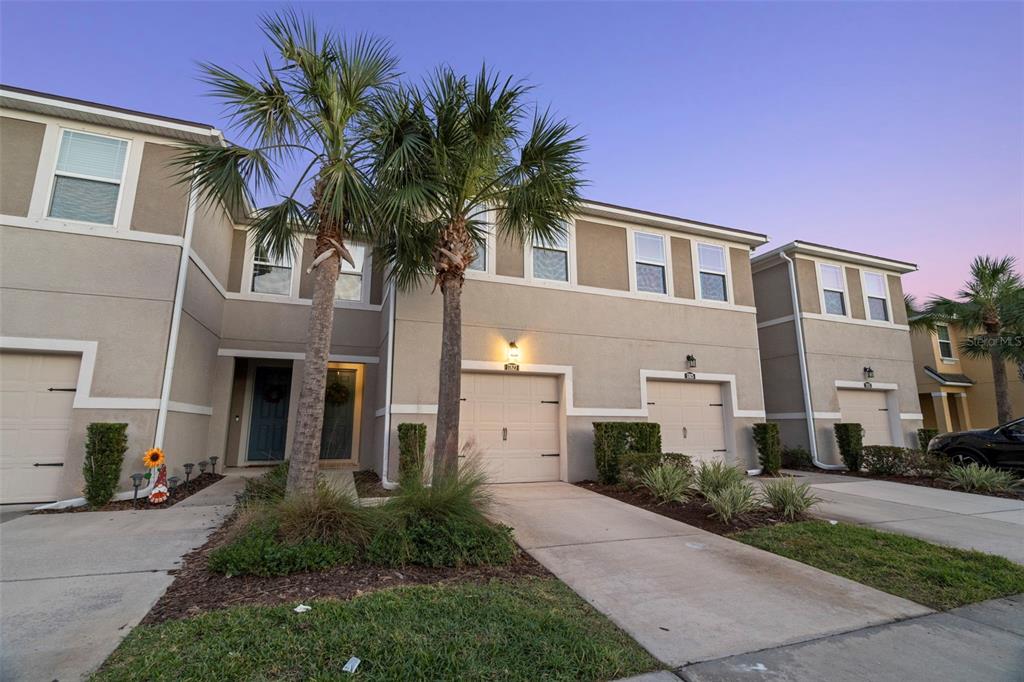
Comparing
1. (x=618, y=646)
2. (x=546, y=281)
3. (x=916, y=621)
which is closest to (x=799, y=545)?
(x=916, y=621)

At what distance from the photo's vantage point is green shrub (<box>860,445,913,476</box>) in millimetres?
10352

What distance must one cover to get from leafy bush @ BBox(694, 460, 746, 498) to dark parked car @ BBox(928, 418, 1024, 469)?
7.20m

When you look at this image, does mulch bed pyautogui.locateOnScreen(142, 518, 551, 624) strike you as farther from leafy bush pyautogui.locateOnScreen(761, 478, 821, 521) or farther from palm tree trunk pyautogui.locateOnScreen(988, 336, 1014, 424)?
palm tree trunk pyautogui.locateOnScreen(988, 336, 1014, 424)

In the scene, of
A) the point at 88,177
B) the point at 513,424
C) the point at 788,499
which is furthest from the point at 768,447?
the point at 88,177

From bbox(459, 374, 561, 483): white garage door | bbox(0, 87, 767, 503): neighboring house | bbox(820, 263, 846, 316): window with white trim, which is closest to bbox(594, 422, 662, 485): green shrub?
bbox(0, 87, 767, 503): neighboring house

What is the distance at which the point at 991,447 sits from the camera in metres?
9.66

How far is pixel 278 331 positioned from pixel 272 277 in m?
1.34

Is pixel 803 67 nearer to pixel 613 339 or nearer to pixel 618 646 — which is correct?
pixel 613 339

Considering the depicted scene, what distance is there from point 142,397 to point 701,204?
1494cm

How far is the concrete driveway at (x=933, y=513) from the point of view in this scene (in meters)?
5.39

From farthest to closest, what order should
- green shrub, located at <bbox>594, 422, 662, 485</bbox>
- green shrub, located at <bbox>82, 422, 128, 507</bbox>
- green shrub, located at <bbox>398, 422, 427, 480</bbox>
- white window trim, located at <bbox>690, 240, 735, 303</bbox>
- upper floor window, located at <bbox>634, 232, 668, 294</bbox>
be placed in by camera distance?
white window trim, located at <bbox>690, 240, 735, 303</bbox>, upper floor window, located at <bbox>634, 232, 668, 294</bbox>, green shrub, located at <bbox>594, 422, 662, 485</bbox>, green shrub, located at <bbox>398, 422, 427, 480</bbox>, green shrub, located at <bbox>82, 422, 128, 507</bbox>

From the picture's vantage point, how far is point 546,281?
955 cm

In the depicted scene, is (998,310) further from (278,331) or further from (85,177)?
(85,177)

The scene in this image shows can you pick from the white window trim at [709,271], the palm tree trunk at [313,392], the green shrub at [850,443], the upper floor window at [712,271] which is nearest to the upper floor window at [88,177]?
the palm tree trunk at [313,392]
